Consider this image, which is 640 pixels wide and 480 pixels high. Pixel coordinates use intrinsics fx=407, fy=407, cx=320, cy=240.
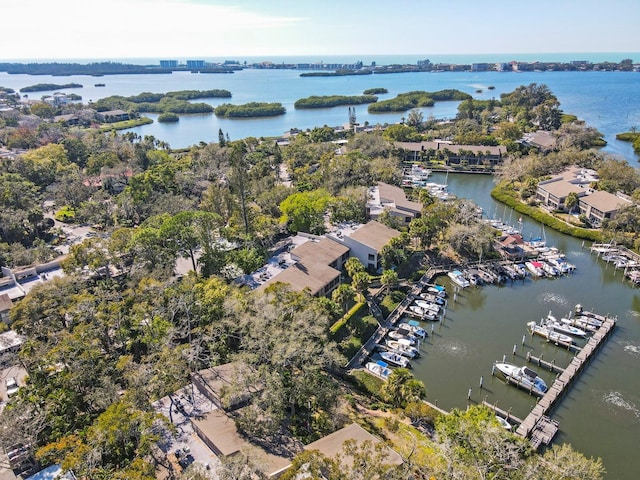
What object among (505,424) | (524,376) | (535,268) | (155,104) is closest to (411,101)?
(155,104)

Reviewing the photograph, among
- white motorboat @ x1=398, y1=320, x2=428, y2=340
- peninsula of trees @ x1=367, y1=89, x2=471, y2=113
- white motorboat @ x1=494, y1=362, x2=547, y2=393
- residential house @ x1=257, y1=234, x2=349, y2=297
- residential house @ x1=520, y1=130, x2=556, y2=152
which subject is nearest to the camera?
white motorboat @ x1=494, y1=362, x2=547, y2=393

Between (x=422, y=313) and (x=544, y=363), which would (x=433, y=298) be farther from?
(x=544, y=363)


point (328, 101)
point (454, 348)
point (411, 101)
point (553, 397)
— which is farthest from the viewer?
point (328, 101)

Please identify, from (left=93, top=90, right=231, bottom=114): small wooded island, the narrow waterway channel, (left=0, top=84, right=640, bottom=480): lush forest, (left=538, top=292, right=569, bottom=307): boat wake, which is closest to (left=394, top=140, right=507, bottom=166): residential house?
(left=0, top=84, right=640, bottom=480): lush forest

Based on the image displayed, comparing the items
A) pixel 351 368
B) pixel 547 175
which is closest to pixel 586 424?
pixel 351 368

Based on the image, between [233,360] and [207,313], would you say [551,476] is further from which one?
[207,313]

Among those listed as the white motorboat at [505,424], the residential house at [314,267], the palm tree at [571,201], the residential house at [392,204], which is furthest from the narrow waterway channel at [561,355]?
the residential house at [392,204]

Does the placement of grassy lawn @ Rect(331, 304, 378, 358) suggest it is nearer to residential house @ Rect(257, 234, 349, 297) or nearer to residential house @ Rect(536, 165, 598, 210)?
residential house @ Rect(257, 234, 349, 297)
